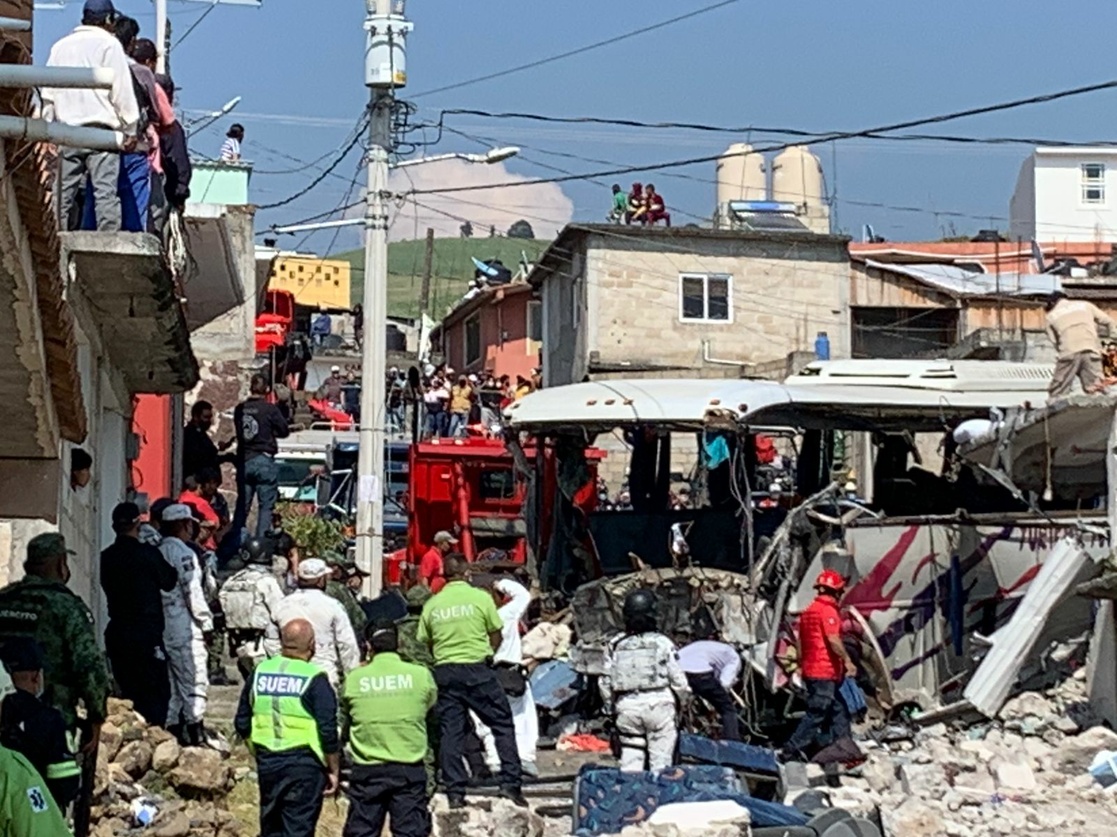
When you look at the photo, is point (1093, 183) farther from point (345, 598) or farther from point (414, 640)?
point (414, 640)

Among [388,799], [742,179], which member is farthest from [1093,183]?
[388,799]

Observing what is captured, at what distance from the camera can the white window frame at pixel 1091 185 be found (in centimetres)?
Result: 6588

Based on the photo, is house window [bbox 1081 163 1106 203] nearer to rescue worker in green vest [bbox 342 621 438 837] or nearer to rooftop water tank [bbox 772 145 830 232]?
rooftop water tank [bbox 772 145 830 232]

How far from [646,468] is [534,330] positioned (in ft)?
99.3

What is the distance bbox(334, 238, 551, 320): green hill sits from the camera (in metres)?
107

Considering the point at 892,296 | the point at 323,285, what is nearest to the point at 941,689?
the point at 892,296

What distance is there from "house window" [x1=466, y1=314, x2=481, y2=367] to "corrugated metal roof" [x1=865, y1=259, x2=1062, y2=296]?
16.8 meters

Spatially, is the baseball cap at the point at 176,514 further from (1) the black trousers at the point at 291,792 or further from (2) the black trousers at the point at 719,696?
(2) the black trousers at the point at 719,696

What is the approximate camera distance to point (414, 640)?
1409 cm

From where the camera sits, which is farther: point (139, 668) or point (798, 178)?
point (798, 178)

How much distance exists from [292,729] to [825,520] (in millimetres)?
9009

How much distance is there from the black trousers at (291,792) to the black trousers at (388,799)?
528mm

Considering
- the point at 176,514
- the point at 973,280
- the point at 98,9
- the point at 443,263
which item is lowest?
the point at 176,514

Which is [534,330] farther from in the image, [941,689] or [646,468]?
[941,689]
